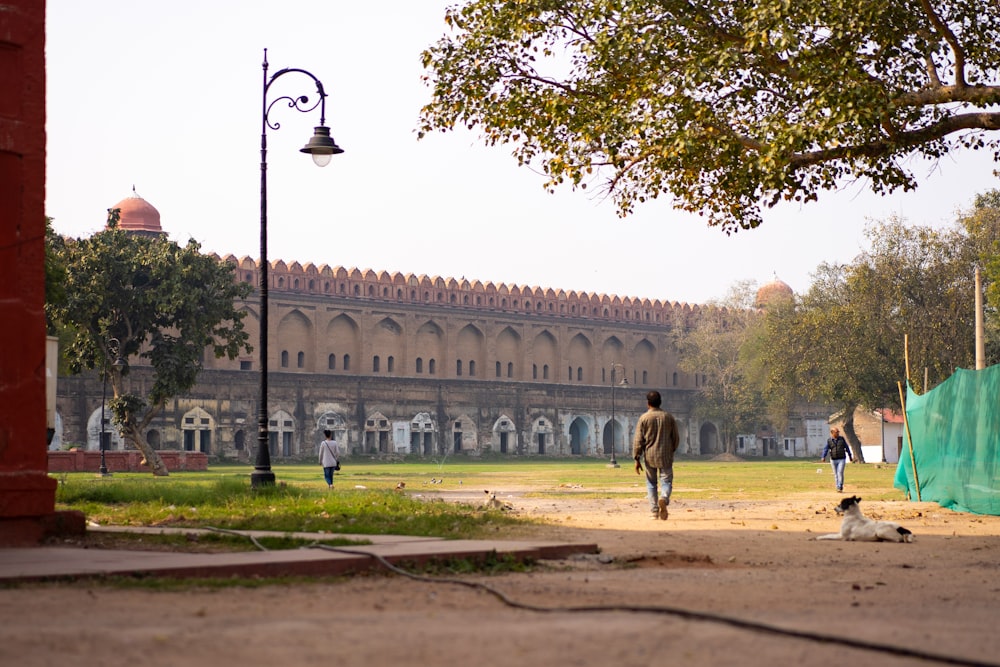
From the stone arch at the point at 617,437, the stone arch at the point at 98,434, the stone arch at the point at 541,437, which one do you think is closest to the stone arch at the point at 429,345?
the stone arch at the point at 541,437

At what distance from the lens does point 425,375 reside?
58.4 m

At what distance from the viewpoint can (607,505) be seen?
15.8 m

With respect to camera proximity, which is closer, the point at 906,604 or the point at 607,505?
the point at 906,604

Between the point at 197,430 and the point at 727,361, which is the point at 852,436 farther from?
the point at 197,430

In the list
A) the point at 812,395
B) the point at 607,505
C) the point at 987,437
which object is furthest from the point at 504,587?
the point at 812,395

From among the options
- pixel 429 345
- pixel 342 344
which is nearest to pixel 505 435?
pixel 429 345

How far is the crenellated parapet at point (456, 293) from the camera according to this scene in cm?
5391

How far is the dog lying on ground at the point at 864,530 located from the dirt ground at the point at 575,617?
1.21 meters

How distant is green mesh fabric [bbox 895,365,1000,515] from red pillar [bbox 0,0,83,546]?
8.76 metres

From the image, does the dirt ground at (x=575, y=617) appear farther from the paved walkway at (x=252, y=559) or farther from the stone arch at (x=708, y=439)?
the stone arch at (x=708, y=439)

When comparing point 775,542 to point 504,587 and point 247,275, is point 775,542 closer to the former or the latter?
point 504,587

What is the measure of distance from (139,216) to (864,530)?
43770 mm

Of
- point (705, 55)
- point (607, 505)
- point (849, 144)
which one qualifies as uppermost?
point (705, 55)

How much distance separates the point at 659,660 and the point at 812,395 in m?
41.5
